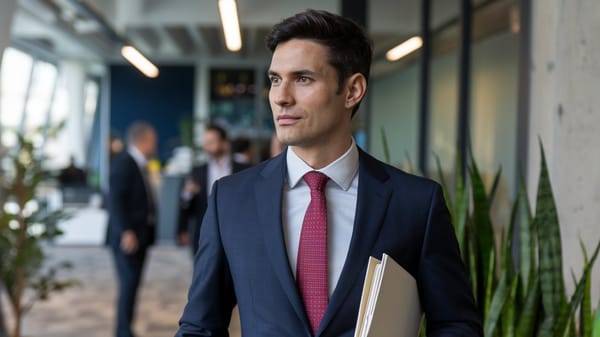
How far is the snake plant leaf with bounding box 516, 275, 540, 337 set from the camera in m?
2.21

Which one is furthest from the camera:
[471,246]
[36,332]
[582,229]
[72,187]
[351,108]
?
[72,187]

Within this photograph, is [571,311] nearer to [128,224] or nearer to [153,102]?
[128,224]

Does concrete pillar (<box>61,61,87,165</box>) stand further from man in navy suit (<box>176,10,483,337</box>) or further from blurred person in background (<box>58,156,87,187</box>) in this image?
man in navy suit (<box>176,10,483,337</box>)

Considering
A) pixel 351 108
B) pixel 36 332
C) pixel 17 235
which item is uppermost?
pixel 351 108

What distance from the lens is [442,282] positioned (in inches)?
51.3

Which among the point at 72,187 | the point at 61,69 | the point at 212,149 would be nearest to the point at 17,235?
the point at 212,149

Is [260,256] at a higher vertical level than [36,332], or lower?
higher

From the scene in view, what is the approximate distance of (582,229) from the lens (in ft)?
9.07

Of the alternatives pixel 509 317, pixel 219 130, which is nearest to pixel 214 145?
pixel 219 130

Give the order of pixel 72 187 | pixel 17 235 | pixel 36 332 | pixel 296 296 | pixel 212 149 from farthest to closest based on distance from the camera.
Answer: pixel 72 187 < pixel 36 332 < pixel 212 149 < pixel 17 235 < pixel 296 296

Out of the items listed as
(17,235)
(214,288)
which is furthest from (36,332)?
(214,288)

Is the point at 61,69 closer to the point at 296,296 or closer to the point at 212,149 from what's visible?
the point at 212,149

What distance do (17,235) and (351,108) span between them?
415 centimetres

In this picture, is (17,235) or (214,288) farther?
(17,235)
